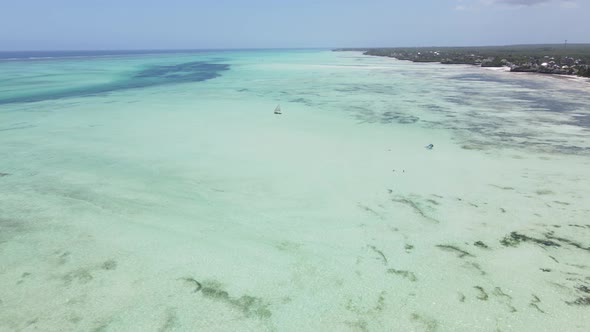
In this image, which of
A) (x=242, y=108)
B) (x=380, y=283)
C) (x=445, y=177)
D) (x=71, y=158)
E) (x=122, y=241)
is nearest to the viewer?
(x=380, y=283)

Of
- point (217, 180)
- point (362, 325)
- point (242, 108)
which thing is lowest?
point (362, 325)

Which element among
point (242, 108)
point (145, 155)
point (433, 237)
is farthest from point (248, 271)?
point (242, 108)

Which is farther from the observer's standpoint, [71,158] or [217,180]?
[71,158]

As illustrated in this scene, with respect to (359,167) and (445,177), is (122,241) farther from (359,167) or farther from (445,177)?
(445,177)

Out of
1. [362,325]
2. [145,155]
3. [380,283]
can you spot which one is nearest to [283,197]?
[380,283]

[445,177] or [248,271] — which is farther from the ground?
[445,177]

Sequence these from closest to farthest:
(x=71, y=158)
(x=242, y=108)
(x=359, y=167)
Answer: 1. (x=359, y=167)
2. (x=71, y=158)
3. (x=242, y=108)
